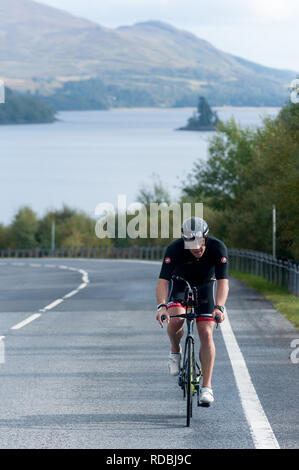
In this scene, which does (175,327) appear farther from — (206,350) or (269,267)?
(269,267)

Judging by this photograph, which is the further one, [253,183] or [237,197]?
[237,197]

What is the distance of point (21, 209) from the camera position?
139 m

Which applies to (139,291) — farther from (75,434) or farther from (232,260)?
(232,260)

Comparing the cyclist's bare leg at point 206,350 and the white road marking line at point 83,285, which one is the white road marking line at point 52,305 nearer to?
the white road marking line at point 83,285

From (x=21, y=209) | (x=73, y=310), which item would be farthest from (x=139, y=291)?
(x=21, y=209)

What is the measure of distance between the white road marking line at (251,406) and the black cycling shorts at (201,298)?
990 mm

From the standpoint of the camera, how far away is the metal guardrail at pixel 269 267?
2622cm

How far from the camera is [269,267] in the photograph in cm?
3388

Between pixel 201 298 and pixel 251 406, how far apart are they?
1229mm

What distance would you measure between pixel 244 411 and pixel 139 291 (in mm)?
19193

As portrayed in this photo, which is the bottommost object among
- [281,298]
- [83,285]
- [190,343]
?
[83,285]

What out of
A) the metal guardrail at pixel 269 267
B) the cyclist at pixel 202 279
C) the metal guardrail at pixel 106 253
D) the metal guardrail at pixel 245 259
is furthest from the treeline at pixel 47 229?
the cyclist at pixel 202 279

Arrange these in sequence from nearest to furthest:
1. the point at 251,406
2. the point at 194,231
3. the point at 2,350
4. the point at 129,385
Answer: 1. the point at 194,231
2. the point at 251,406
3. the point at 129,385
4. the point at 2,350

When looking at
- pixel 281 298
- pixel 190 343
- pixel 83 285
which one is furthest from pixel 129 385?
pixel 83 285
